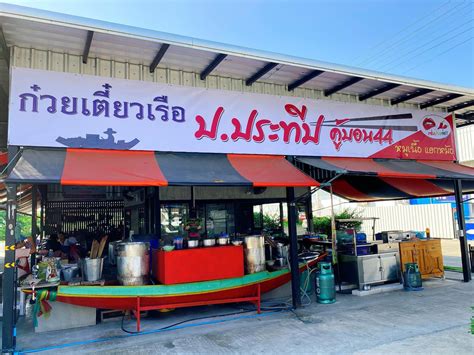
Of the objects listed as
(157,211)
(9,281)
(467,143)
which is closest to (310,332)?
(9,281)

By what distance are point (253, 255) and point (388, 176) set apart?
298 cm

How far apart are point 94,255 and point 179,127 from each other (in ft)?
8.99

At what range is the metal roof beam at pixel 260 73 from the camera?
659 cm

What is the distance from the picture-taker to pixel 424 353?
449 centimetres

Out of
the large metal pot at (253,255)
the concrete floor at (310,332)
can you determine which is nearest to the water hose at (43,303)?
the concrete floor at (310,332)

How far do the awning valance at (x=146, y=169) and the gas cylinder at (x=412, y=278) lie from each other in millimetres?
3778

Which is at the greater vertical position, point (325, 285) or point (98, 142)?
point (98, 142)

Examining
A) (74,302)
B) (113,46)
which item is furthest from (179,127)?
(74,302)

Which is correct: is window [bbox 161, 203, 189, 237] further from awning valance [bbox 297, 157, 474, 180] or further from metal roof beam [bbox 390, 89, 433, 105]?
metal roof beam [bbox 390, 89, 433, 105]

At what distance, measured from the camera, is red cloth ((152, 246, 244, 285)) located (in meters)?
6.13

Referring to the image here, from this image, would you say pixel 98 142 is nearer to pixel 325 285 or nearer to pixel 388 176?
pixel 325 285

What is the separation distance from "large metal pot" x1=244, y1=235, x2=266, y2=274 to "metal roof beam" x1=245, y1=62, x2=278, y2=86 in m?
3.04

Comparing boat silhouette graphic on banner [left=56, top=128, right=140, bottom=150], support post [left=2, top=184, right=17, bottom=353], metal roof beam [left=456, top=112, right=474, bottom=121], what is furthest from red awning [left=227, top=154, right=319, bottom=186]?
metal roof beam [left=456, top=112, right=474, bottom=121]

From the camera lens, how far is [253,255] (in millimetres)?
6898
